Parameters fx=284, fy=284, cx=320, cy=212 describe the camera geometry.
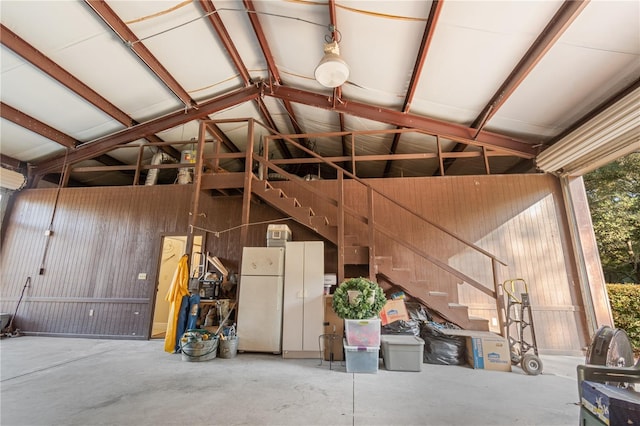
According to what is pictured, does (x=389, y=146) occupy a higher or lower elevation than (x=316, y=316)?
higher

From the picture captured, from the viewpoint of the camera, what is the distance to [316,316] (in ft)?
14.6

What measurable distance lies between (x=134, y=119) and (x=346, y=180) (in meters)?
4.92

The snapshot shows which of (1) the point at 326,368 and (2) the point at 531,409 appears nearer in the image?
(2) the point at 531,409

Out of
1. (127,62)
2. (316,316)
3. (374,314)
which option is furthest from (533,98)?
(127,62)

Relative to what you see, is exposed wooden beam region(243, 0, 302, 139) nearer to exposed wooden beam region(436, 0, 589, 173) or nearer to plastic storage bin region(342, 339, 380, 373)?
exposed wooden beam region(436, 0, 589, 173)

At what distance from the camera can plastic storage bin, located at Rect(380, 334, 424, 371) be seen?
3.77 metres

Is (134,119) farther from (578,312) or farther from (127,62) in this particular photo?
(578,312)

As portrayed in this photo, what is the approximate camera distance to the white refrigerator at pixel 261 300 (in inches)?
178

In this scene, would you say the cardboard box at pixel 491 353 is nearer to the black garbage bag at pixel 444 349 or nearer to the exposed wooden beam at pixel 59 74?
the black garbage bag at pixel 444 349

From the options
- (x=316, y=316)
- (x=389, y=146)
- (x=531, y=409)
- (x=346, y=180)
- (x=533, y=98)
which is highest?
(x=389, y=146)

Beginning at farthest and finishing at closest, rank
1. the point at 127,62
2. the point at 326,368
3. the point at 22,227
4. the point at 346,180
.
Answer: the point at 22,227 → the point at 346,180 → the point at 127,62 → the point at 326,368

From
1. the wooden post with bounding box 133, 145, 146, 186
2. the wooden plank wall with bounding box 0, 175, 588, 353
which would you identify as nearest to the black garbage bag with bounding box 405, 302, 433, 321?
the wooden plank wall with bounding box 0, 175, 588, 353

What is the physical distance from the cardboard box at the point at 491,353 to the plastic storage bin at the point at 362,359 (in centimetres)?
143

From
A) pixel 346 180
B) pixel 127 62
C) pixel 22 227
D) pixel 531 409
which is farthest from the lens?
pixel 22 227
